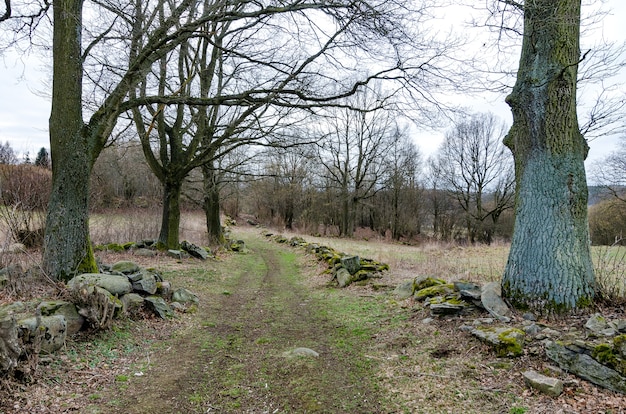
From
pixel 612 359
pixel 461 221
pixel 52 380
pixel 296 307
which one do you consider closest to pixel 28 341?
pixel 52 380

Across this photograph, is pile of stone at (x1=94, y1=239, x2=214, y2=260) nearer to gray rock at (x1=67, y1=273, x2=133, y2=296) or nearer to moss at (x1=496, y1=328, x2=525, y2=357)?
gray rock at (x1=67, y1=273, x2=133, y2=296)

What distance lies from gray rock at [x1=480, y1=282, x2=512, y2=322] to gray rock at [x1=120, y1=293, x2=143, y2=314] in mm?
5198

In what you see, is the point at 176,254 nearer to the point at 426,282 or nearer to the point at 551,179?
the point at 426,282

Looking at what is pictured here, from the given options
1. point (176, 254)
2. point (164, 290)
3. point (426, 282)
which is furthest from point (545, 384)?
point (176, 254)

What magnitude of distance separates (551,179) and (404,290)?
10.9 ft

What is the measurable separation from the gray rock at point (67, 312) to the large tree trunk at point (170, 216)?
7.81m

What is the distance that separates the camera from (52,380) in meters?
3.52

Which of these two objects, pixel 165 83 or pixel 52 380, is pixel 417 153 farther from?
pixel 52 380

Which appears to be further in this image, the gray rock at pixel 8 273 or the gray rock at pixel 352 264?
the gray rock at pixel 352 264

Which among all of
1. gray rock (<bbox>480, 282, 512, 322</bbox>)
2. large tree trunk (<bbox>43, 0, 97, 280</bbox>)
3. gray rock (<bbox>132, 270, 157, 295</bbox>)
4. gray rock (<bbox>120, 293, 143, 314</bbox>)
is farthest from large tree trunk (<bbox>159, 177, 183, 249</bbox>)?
gray rock (<bbox>480, 282, 512, 322</bbox>)

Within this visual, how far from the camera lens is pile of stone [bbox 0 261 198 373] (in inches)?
133

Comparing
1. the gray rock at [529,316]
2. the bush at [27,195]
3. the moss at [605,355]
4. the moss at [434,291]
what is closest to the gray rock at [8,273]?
the bush at [27,195]

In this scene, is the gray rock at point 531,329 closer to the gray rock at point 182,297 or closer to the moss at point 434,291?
the moss at point 434,291

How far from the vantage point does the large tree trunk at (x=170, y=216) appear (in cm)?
1223
